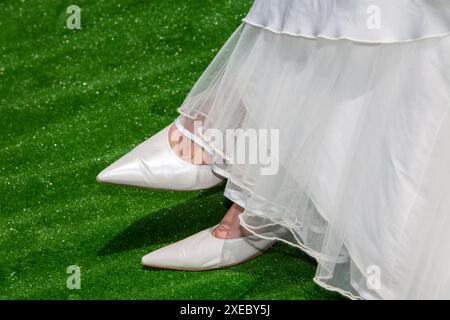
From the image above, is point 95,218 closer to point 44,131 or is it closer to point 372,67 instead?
point 44,131

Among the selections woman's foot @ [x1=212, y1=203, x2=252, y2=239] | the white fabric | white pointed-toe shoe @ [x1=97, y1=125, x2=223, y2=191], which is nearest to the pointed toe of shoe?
white pointed-toe shoe @ [x1=97, y1=125, x2=223, y2=191]

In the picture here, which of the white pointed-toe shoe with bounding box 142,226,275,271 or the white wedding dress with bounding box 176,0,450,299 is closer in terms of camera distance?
the white wedding dress with bounding box 176,0,450,299

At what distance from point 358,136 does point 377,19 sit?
0.76ft

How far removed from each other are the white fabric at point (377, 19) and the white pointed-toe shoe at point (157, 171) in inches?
17.3

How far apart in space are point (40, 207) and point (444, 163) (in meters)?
1.18

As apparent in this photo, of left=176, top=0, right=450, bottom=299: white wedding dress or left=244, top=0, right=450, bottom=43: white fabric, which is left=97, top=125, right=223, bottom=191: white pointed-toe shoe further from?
left=244, top=0, right=450, bottom=43: white fabric

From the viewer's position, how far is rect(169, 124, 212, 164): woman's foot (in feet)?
6.07

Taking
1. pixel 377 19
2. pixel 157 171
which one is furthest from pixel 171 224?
pixel 377 19

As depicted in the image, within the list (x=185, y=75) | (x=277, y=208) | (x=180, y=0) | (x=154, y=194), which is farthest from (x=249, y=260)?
(x=180, y=0)

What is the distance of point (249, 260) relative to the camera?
1.90m

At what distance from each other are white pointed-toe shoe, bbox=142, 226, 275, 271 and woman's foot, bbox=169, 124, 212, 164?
167 mm

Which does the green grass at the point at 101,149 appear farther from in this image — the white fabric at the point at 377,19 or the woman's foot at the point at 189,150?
the white fabric at the point at 377,19

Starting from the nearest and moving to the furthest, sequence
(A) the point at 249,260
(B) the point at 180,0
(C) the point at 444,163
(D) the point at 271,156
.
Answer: (C) the point at 444,163, (D) the point at 271,156, (A) the point at 249,260, (B) the point at 180,0

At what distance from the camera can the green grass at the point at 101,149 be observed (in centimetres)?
188
